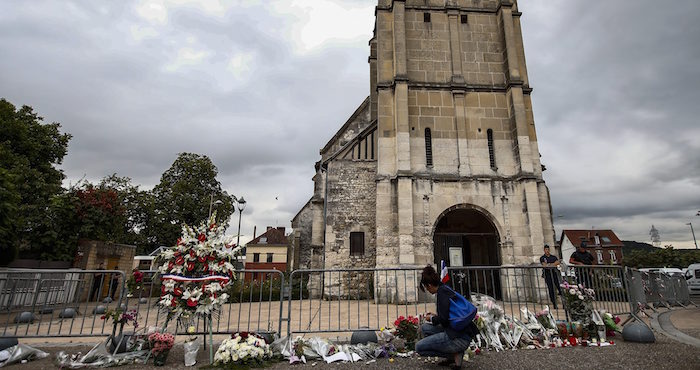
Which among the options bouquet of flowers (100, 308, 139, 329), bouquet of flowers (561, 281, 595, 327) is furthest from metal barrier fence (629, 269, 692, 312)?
bouquet of flowers (100, 308, 139, 329)

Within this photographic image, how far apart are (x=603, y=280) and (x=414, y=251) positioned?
6795 millimetres

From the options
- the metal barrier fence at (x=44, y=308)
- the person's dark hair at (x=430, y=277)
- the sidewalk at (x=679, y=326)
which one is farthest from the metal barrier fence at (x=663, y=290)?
the metal barrier fence at (x=44, y=308)

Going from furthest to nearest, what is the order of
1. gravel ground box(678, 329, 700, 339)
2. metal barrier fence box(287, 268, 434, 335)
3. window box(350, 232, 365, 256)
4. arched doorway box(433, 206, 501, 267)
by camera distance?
1. window box(350, 232, 365, 256)
2. arched doorway box(433, 206, 501, 267)
3. metal barrier fence box(287, 268, 434, 335)
4. gravel ground box(678, 329, 700, 339)

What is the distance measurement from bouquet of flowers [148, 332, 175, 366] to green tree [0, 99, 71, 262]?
1083cm

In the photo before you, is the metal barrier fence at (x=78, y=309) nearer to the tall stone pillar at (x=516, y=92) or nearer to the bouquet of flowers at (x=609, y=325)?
the bouquet of flowers at (x=609, y=325)

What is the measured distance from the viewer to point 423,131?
15422 millimetres

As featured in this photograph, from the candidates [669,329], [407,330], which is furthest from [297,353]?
[669,329]

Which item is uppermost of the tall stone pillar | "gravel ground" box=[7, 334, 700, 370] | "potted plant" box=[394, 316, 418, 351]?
the tall stone pillar

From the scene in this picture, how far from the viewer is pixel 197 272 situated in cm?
543

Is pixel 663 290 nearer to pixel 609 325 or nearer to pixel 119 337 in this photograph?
pixel 609 325

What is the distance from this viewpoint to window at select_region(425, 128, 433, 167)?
15.1 metres

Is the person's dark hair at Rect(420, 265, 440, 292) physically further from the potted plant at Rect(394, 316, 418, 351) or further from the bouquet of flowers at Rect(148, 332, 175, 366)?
the bouquet of flowers at Rect(148, 332, 175, 366)

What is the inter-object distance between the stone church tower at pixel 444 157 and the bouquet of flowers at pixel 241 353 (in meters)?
8.81

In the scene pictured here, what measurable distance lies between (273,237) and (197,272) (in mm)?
46097
